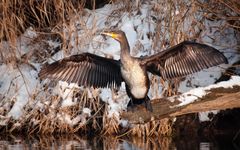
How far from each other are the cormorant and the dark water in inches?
42.7

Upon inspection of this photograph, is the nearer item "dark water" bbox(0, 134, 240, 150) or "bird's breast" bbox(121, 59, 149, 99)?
"bird's breast" bbox(121, 59, 149, 99)

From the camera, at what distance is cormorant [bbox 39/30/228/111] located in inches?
274

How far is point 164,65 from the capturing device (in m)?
7.25

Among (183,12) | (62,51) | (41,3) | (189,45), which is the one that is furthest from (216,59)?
(41,3)

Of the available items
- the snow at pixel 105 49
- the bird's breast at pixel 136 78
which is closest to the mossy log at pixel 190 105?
the bird's breast at pixel 136 78

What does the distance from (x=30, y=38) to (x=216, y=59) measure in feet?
16.6

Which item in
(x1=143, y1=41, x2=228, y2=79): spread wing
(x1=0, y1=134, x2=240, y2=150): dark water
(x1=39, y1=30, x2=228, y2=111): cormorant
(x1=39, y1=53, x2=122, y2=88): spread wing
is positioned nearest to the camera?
(x1=143, y1=41, x2=228, y2=79): spread wing

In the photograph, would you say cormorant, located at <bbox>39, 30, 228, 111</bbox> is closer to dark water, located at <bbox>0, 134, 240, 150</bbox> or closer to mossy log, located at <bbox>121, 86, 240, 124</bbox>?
mossy log, located at <bbox>121, 86, 240, 124</bbox>

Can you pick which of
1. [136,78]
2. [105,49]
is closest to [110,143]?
[136,78]


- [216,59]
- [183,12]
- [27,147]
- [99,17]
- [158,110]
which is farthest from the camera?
[99,17]

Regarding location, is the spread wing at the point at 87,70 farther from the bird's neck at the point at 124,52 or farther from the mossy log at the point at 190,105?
the mossy log at the point at 190,105

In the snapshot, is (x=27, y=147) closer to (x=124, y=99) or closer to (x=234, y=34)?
(x=124, y=99)

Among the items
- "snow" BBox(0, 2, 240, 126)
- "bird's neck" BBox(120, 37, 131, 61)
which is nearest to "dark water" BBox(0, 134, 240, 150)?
"snow" BBox(0, 2, 240, 126)

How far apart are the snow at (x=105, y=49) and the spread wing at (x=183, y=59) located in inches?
72.3
